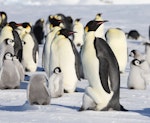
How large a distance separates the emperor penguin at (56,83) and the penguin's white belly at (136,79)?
4.95 feet

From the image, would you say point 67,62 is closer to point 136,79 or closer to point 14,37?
point 136,79

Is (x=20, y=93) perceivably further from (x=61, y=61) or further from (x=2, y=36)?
(x=2, y=36)

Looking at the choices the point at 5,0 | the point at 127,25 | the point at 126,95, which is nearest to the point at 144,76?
the point at 126,95

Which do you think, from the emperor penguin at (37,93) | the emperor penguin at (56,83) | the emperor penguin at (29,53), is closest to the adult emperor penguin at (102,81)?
the emperor penguin at (37,93)

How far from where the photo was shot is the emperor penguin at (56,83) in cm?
659

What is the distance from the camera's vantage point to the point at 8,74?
7223 mm

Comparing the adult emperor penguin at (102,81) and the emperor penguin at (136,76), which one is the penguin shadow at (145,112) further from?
the emperor penguin at (136,76)

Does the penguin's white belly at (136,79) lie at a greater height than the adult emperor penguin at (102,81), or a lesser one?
lesser

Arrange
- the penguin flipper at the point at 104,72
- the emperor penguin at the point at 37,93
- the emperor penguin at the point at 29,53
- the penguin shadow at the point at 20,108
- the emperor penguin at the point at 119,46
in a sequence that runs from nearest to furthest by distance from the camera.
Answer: the penguin flipper at the point at 104,72
the penguin shadow at the point at 20,108
the emperor penguin at the point at 37,93
the emperor penguin at the point at 119,46
the emperor penguin at the point at 29,53

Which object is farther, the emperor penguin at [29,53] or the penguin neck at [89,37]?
the emperor penguin at [29,53]

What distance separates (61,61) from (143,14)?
26.2m

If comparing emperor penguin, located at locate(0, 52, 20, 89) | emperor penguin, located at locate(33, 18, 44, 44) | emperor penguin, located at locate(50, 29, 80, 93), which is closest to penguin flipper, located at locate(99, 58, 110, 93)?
emperor penguin, located at locate(50, 29, 80, 93)

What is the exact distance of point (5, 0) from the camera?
145 feet

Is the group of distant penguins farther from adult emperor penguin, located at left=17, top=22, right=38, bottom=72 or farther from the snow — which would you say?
the snow
